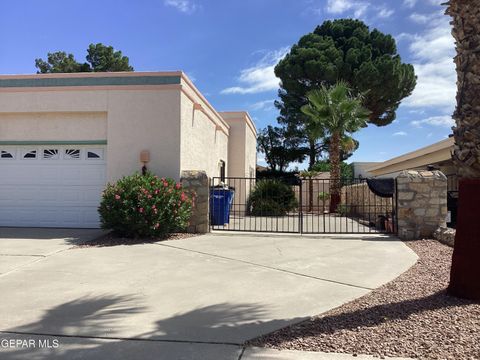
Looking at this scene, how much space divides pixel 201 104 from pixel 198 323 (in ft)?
32.9

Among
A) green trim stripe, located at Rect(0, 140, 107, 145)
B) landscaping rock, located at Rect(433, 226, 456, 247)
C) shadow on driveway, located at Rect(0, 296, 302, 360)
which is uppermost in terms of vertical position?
green trim stripe, located at Rect(0, 140, 107, 145)

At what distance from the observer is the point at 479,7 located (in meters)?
4.95

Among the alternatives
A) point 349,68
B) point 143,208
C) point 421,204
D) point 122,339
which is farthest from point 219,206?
point 349,68

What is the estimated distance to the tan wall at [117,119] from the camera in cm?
1112

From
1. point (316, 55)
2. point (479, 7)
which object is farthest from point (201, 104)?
point (316, 55)

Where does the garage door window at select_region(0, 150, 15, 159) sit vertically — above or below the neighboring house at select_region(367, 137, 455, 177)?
below

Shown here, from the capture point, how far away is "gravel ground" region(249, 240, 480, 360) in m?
3.72

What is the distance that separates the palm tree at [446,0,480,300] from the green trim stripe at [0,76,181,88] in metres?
7.52

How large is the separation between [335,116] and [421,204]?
998cm

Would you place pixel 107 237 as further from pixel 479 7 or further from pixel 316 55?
pixel 316 55

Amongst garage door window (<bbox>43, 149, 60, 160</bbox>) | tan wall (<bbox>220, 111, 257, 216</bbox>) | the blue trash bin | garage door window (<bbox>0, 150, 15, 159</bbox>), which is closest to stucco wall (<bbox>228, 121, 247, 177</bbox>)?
tan wall (<bbox>220, 111, 257, 216</bbox>)

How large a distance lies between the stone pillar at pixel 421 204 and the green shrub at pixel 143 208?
17.5ft

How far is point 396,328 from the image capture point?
4.16m

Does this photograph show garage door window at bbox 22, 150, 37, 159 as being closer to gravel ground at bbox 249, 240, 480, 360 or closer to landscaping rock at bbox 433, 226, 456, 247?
gravel ground at bbox 249, 240, 480, 360
